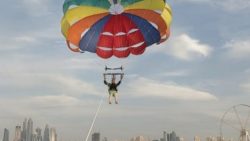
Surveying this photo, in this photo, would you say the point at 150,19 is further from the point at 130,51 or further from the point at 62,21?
the point at 62,21

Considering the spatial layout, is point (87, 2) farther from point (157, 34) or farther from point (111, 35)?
point (157, 34)

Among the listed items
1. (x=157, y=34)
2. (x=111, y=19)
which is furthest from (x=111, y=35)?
(x=157, y=34)

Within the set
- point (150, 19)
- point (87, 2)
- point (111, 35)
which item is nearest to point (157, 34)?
point (150, 19)

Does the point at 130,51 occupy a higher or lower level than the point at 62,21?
lower
